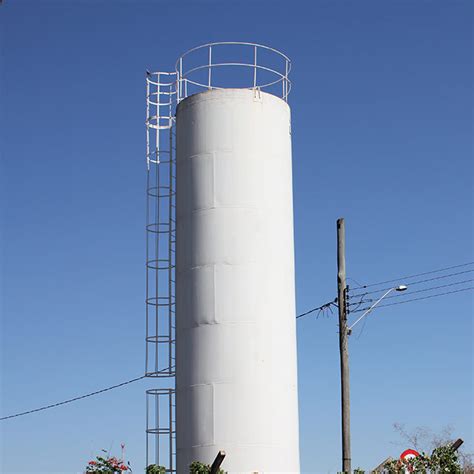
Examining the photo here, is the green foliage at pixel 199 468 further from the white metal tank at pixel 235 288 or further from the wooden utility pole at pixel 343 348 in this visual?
the wooden utility pole at pixel 343 348

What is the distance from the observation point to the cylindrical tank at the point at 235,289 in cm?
2397

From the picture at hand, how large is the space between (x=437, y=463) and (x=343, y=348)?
5707mm

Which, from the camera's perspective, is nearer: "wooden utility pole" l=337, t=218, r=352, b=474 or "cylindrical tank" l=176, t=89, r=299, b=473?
"cylindrical tank" l=176, t=89, r=299, b=473

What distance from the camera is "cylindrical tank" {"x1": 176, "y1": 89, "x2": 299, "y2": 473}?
2397cm

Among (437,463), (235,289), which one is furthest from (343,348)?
(437,463)

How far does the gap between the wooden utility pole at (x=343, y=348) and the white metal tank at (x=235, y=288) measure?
5.46 feet

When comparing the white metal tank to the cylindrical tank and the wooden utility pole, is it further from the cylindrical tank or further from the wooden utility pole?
the wooden utility pole

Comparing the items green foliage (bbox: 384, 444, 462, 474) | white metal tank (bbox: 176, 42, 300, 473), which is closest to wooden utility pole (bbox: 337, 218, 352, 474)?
white metal tank (bbox: 176, 42, 300, 473)

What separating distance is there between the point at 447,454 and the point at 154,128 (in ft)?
40.4

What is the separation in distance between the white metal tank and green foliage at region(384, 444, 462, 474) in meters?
3.57

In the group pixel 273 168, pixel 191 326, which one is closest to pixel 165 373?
pixel 191 326

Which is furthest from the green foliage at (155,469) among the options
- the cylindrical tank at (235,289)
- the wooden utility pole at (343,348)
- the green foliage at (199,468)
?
the wooden utility pole at (343,348)

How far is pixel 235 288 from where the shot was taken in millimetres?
24422

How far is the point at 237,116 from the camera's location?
25.5 meters
